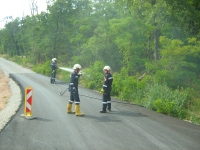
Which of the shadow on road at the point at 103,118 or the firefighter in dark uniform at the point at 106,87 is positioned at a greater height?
the firefighter in dark uniform at the point at 106,87

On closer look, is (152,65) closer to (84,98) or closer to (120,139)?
(84,98)

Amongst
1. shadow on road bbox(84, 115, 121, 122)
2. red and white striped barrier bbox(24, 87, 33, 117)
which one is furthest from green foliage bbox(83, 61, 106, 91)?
red and white striped barrier bbox(24, 87, 33, 117)

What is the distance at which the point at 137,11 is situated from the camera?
20.7 m

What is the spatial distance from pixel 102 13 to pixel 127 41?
1235cm

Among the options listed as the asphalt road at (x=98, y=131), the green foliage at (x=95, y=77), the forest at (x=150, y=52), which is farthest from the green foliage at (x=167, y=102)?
the green foliage at (x=95, y=77)

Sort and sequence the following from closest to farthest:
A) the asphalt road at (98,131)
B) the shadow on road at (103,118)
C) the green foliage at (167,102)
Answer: the asphalt road at (98,131)
the shadow on road at (103,118)
the green foliage at (167,102)

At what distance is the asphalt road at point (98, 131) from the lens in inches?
260

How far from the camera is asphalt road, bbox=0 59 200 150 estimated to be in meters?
6.61

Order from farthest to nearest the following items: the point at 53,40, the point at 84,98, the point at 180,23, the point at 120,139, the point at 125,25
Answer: the point at 53,40 → the point at 125,25 → the point at 180,23 → the point at 84,98 → the point at 120,139

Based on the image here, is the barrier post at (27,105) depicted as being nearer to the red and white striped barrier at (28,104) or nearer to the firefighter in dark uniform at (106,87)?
the red and white striped barrier at (28,104)

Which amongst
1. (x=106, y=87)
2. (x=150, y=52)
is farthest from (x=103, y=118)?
(x=150, y=52)

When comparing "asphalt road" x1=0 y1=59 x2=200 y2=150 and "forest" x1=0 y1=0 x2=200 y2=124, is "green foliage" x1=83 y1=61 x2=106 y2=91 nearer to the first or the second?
"forest" x1=0 y1=0 x2=200 y2=124

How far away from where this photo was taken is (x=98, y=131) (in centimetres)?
790

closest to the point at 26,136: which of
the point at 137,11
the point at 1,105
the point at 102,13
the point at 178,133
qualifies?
the point at 178,133
